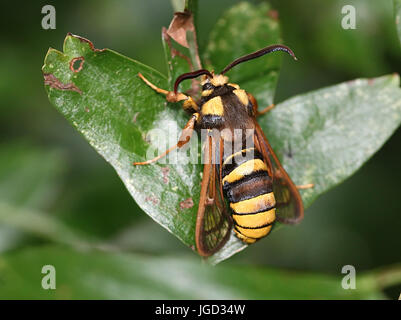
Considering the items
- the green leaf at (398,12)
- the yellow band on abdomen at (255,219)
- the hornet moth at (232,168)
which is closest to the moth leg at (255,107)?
the hornet moth at (232,168)

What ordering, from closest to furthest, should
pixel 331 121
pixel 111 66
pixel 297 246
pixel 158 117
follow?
pixel 111 66 < pixel 158 117 < pixel 331 121 < pixel 297 246

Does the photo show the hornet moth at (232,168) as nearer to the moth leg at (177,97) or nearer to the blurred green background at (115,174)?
the moth leg at (177,97)

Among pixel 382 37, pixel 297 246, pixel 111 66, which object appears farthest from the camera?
pixel 297 246

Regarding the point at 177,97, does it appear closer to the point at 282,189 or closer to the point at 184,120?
the point at 184,120

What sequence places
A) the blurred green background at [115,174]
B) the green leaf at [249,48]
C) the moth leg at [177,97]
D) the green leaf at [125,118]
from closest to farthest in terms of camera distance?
the green leaf at [125,118], the moth leg at [177,97], the green leaf at [249,48], the blurred green background at [115,174]

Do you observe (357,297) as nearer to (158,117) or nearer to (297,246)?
(158,117)

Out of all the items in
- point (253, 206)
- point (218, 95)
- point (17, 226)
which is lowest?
point (253, 206)

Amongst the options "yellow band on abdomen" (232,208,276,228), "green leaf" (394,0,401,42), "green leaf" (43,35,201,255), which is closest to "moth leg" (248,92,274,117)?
"green leaf" (43,35,201,255)

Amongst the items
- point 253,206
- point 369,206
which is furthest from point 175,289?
point 369,206
